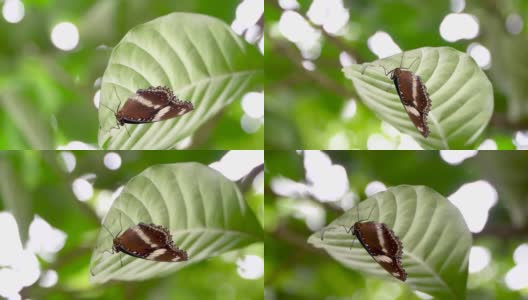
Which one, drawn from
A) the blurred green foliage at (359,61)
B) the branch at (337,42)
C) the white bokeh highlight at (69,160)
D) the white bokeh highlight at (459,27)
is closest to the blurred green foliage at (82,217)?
the white bokeh highlight at (69,160)

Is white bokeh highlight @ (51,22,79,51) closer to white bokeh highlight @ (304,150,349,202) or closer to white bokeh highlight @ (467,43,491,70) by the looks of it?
white bokeh highlight @ (304,150,349,202)

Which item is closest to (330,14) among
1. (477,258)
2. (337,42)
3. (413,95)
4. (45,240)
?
(337,42)

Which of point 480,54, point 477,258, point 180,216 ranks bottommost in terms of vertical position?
point 477,258

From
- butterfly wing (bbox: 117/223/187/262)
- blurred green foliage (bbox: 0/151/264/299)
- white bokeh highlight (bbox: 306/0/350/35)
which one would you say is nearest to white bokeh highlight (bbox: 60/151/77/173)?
blurred green foliage (bbox: 0/151/264/299)

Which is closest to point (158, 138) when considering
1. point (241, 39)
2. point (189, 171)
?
point (189, 171)

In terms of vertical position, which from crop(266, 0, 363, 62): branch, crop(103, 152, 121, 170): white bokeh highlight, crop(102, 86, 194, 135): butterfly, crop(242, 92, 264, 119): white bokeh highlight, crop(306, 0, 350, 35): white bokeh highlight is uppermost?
crop(306, 0, 350, 35): white bokeh highlight

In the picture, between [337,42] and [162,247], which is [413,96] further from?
[162,247]
